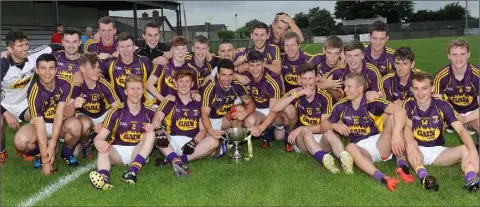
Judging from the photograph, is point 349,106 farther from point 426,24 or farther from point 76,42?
point 426,24

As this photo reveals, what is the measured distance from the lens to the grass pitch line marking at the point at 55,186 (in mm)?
4230

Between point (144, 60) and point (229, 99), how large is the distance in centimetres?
132

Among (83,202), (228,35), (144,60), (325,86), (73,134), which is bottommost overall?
(83,202)

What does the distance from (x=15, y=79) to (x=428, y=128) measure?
4960 millimetres

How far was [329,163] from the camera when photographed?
4723 mm

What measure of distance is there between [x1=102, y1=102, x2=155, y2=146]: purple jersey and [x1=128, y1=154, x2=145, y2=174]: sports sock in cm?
38

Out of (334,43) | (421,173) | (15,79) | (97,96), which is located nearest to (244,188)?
(421,173)

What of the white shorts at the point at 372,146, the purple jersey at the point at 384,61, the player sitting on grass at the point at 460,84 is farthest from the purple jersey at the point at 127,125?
the player sitting on grass at the point at 460,84

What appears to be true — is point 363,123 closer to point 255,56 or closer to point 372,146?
point 372,146

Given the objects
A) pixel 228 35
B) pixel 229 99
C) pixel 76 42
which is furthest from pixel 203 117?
pixel 228 35

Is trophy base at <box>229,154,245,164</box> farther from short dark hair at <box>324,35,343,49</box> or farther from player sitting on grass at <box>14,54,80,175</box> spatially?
short dark hair at <box>324,35,343,49</box>

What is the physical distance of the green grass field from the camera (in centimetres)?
401

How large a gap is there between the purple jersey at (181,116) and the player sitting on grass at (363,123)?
1.59 metres

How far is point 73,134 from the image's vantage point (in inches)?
208
